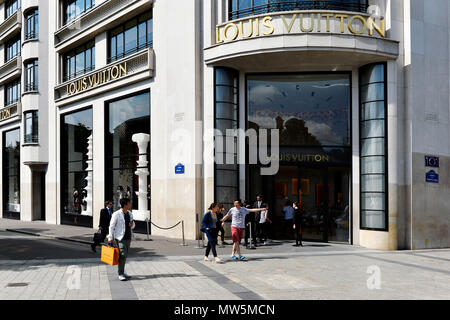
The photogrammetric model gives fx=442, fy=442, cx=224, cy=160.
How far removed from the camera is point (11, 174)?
34531mm

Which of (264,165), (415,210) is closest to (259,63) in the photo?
(264,165)

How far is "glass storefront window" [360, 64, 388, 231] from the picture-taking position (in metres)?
16.7

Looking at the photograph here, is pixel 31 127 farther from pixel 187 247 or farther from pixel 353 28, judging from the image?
pixel 353 28

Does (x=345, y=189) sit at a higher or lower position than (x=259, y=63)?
lower

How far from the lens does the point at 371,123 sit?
17141 millimetres

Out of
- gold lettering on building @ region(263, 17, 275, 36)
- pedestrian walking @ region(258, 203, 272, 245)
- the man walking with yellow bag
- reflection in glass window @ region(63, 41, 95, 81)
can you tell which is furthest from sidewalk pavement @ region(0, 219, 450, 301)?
reflection in glass window @ region(63, 41, 95, 81)

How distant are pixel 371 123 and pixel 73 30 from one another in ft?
60.5

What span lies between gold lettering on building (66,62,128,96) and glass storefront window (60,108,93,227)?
1341mm

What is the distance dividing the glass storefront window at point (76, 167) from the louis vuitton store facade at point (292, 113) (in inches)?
140

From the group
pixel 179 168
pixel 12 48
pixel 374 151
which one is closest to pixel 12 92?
pixel 12 48

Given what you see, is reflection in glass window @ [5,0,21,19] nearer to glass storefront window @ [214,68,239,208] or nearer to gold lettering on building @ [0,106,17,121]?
gold lettering on building @ [0,106,17,121]

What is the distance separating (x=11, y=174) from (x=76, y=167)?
1151cm
